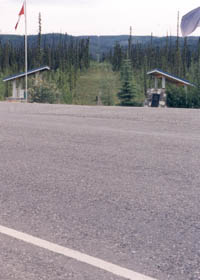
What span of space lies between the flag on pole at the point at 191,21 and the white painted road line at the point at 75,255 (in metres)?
2.35

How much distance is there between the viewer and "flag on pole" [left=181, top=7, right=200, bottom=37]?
14.0ft

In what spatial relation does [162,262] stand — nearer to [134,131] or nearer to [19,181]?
[19,181]

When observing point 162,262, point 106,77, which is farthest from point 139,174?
point 106,77

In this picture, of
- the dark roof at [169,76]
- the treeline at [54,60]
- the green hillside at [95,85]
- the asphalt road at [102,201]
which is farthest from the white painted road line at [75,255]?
the treeline at [54,60]

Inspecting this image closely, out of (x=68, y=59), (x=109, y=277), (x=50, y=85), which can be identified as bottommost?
(x=109, y=277)

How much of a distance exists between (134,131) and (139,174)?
4528 mm

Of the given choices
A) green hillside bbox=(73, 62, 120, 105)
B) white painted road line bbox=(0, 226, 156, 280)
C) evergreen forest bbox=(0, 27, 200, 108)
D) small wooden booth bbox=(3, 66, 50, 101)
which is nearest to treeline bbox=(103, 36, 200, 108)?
evergreen forest bbox=(0, 27, 200, 108)

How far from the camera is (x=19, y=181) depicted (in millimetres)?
6074

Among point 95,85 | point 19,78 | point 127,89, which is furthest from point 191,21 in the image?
point 95,85

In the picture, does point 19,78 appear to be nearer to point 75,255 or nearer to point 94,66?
point 75,255

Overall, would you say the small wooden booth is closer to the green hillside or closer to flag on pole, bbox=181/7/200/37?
the green hillside

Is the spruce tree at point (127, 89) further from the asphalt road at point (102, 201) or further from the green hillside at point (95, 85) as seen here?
the asphalt road at point (102, 201)

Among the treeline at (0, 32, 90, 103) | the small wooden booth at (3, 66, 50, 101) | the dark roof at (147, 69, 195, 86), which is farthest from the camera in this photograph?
the treeline at (0, 32, 90, 103)

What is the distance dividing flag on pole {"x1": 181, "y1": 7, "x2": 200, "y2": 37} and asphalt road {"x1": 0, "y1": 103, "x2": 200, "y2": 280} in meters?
1.85
